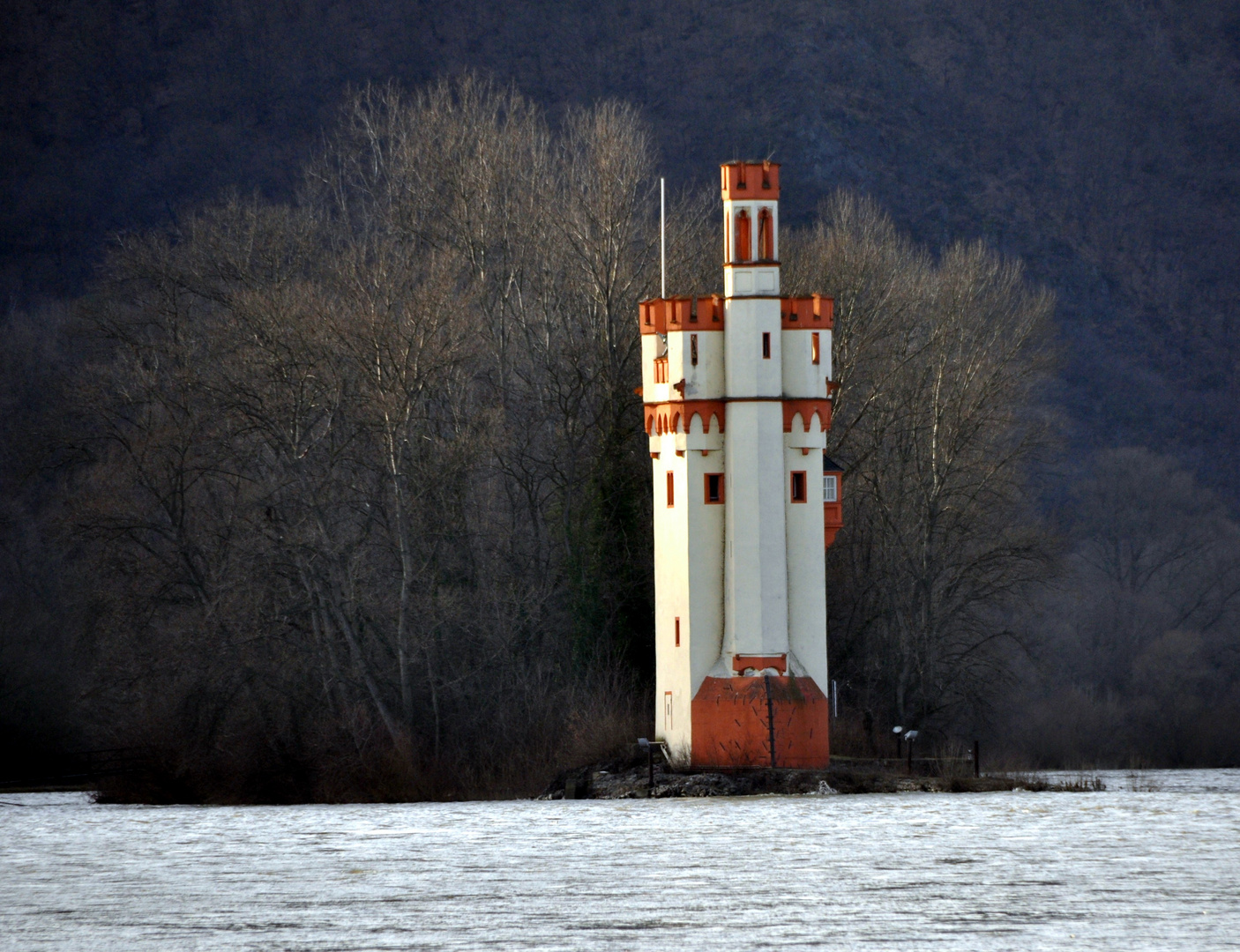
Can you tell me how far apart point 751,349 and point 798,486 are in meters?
3.29

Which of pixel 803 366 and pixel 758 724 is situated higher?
pixel 803 366

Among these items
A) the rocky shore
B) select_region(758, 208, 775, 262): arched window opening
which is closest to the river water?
the rocky shore

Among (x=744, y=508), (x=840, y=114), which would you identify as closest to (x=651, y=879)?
(x=744, y=508)

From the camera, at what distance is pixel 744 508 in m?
46.9

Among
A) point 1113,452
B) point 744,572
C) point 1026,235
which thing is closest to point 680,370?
point 744,572

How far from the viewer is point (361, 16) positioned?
16700 cm

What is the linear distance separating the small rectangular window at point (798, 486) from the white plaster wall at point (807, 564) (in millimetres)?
89

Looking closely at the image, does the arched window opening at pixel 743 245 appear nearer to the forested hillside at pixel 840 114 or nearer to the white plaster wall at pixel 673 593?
the white plaster wall at pixel 673 593

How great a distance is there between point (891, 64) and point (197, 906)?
454ft

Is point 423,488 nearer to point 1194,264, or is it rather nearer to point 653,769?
point 653,769

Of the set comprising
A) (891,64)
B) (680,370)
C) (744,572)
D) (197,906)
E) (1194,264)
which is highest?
(891,64)

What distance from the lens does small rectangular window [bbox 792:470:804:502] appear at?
47.6 metres

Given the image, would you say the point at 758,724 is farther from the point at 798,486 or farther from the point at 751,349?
the point at 751,349

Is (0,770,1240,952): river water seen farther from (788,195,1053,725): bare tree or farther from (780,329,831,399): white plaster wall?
(788,195,1053,725): bare tree
